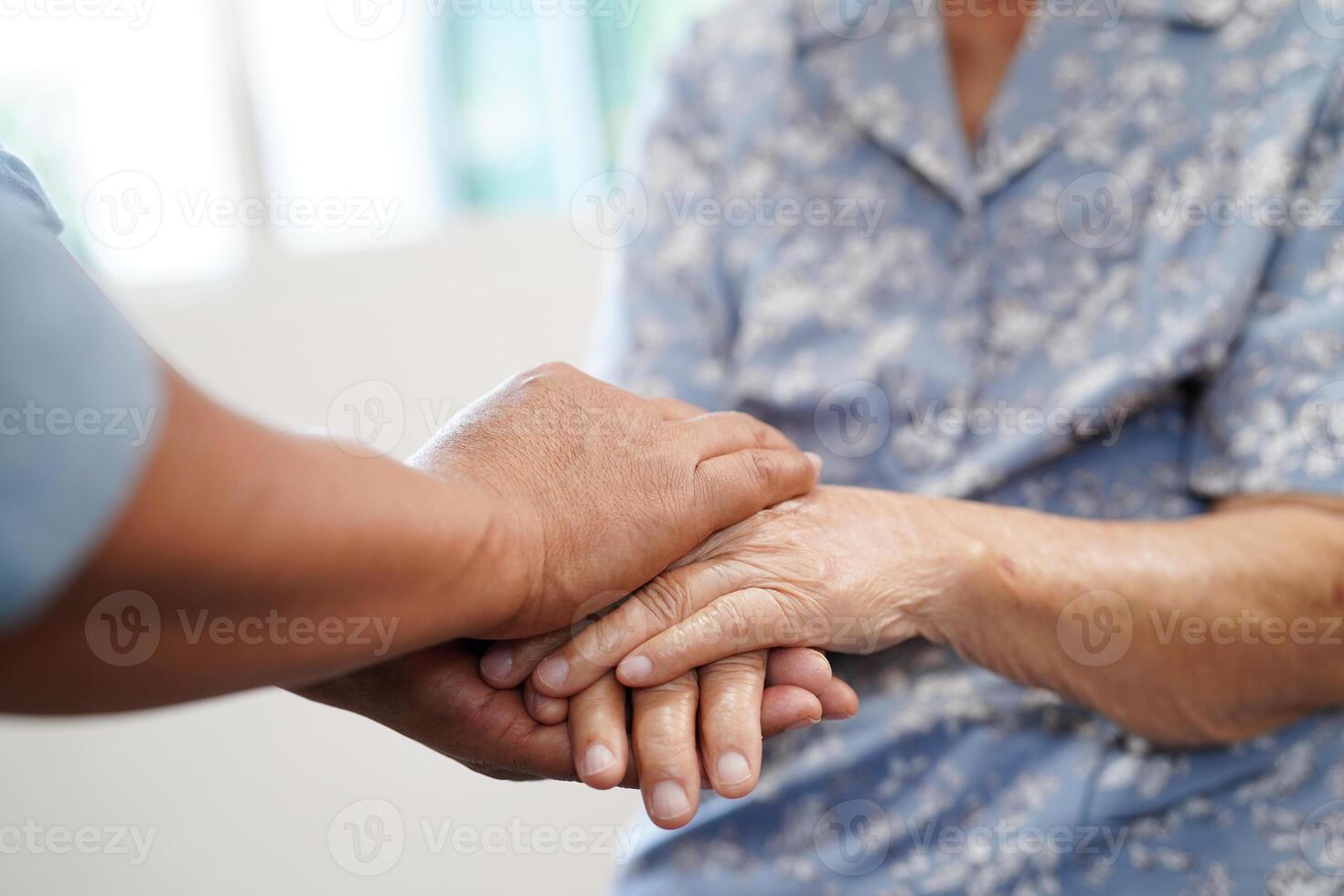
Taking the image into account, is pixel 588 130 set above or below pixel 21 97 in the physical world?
below

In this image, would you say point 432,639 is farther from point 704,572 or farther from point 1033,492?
point 1033,492

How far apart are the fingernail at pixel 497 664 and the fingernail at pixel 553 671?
21 millimetres

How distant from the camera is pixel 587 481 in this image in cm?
69

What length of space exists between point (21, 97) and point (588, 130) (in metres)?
0.91

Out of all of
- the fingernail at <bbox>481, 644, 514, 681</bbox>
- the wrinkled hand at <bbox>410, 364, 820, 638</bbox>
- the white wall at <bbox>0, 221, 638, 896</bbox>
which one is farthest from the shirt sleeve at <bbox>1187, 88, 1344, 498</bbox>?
A: the white wall at <bbox>0, 221, 638, 896</bbox>

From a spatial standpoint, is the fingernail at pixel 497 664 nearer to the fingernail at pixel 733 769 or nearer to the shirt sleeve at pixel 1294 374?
the fingernail at pixel 733 769

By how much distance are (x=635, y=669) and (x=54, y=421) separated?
0.41m

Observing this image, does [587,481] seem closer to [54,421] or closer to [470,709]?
[470,709]

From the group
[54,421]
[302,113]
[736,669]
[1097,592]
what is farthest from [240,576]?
[302,113]

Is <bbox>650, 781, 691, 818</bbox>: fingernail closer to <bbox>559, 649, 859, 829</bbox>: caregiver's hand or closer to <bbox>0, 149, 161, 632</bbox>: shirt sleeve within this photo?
<bbox>559, 649, 859, 829</bbox>: caregiver's hand

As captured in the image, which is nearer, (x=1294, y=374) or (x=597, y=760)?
(x=597, y=760)

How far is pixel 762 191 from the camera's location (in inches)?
43.4

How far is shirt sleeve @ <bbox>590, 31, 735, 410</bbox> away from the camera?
3.50ft

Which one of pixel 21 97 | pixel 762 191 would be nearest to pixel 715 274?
pixel 762 191
